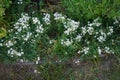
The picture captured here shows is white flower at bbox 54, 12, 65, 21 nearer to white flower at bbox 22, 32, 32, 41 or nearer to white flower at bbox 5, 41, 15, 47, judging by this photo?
white flower at bbox 22, 32, 32, 41

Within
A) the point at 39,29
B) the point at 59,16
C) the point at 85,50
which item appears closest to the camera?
the point at 85,50

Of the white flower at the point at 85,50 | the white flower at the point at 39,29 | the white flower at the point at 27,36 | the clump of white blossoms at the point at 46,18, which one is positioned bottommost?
the white flower at the point at 85,50

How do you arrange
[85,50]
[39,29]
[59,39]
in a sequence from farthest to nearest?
[39,29] → [59,39] → [85,50]

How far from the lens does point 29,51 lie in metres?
4.77

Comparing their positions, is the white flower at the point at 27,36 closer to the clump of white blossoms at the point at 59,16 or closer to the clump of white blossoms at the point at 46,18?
the clump of white blossoms at the point at 46,18

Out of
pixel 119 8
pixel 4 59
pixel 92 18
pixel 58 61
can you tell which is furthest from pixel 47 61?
pixel 119 8

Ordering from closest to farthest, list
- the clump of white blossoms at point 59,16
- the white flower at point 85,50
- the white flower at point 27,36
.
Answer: the white flower at point 85,50
the white flower at point 27,36
the clump of white blossoms at point 59,16

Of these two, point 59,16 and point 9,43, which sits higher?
point 59,16

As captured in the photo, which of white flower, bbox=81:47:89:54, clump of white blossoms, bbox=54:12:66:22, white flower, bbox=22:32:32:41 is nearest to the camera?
white flower, bbox=81:47:89:54

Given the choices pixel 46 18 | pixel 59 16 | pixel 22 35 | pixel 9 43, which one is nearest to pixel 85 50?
pixel 59 16

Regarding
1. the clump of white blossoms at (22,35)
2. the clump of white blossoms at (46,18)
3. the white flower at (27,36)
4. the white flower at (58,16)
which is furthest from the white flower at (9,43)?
the white flower at (58,16)

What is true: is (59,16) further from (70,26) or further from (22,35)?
(22,35)

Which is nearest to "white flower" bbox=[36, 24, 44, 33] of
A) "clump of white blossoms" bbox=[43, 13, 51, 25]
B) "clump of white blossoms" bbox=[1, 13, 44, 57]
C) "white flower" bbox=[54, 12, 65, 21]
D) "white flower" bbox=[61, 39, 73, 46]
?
"clump of white blossoms" bbox=[1, 13, 44, 57]

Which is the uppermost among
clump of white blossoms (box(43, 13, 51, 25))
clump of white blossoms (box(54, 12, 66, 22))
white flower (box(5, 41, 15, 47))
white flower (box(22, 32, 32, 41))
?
clump of white blossoms (box(54, 12, 66, 22))
